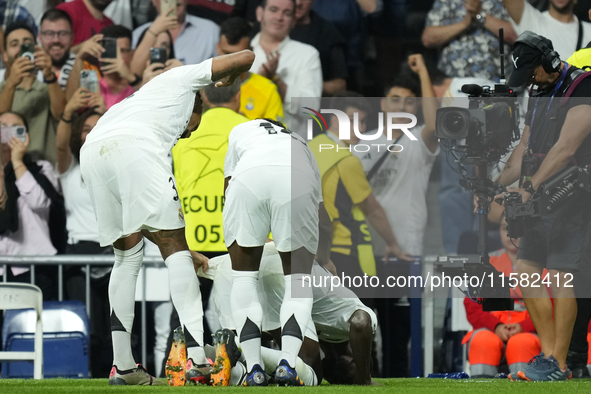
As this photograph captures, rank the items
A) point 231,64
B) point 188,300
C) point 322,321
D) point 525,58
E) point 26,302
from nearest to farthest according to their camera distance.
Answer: point 188,300 → point 231,64 → point 322,321 → point 525,58 → point 26,302

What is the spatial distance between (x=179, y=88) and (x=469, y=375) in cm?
282

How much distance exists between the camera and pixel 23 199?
6.82 m

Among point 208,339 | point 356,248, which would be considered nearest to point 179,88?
point 356,248

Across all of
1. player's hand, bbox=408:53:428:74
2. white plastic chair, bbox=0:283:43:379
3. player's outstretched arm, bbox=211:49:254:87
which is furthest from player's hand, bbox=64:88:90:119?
player's outstretched arm, bbox=211:49:254:87

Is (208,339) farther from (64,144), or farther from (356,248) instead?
(64,144)

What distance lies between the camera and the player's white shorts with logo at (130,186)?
423 centimetres

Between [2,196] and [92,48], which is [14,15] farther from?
[2,196]

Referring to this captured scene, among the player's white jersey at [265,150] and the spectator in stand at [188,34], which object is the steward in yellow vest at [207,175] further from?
the player's white jersey at [265,150]

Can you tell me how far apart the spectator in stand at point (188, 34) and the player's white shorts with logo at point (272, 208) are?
290 centimetres

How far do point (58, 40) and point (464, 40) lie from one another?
3.29 m

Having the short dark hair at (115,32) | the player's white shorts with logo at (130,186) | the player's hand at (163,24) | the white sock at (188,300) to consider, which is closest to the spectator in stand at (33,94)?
the short dark hair at (115,32)

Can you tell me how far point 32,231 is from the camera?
678 cm

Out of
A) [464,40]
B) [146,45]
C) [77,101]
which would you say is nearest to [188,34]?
[146,45]

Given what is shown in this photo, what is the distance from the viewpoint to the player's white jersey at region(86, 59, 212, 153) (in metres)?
4.41
